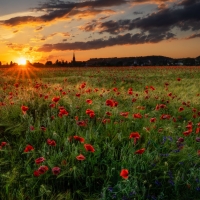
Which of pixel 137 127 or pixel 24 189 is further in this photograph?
pixel 137 127

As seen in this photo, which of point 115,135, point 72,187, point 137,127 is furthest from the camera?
point 137,127

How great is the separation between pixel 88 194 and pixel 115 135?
4.08ft

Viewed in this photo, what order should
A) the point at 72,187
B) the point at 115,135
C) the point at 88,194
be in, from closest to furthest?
the point at 88,194
the point at 72,187
the point at 115,135

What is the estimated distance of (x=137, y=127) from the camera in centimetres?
460

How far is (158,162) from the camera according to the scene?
10.7 feet

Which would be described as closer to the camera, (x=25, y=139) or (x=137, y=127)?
(x=25, y=139)

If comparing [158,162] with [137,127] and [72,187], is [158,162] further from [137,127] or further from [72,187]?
[137,127]

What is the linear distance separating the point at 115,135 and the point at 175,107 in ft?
13.1

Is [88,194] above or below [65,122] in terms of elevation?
below

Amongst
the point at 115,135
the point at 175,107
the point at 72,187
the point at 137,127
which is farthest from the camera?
the point at 175,107

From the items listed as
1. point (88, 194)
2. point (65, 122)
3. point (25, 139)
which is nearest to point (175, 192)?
point (88, 194)

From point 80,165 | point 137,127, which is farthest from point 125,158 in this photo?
point 137,127

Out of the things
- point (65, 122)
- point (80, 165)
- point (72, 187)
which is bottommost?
point (72, 187)

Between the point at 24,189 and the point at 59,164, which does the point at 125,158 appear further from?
the point at 24,189
